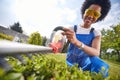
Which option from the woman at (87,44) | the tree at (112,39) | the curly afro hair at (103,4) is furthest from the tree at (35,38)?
the woman at (87,44)

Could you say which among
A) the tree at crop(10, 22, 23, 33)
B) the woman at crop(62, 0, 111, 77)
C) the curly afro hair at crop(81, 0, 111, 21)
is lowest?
the woman at crop(62, 0, 111, 77)

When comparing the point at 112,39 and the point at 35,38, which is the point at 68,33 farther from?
the point at 112,39

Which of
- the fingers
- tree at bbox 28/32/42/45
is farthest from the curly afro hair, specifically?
tree at bbox 28/32/42/45

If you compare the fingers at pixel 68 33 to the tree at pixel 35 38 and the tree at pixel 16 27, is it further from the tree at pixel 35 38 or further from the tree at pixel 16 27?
the tree at pixel 16 27

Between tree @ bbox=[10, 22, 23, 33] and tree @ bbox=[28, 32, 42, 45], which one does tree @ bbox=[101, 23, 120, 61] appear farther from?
tree @ bbox=[10, 22, 23, 33]

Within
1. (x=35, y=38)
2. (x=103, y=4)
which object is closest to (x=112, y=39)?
(x=35, y=38)

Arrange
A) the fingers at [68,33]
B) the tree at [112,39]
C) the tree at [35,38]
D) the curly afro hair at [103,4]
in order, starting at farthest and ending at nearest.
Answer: the tree at [112,39]
the tree at [35,38]
the curly afro hair at [103,4]
the fingers at [68,33]

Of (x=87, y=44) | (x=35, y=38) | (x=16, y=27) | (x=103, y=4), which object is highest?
(x=16, y=27)

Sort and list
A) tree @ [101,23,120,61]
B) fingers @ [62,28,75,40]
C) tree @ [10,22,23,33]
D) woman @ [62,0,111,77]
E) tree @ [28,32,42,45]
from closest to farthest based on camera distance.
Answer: fingers @ [62,28,75,40] → woman @ [62,0,111,77] → tree @ [28,32,42,45] → tree @ [101,23,120,61] → tree @ [10,22,23,33]

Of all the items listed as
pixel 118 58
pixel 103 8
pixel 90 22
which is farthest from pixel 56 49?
pixel 118 58

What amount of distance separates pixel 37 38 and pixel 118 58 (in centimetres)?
2849

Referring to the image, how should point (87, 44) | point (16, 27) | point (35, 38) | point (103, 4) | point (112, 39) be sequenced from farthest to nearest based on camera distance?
1. point (16, 27)
2. point (112, 39)
3. point (35, 38)
4. point (103, 4)
5. point (87, 44)

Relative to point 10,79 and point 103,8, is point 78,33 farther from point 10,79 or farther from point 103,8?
point 10,79

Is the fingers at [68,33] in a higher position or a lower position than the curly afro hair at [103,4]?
lower
